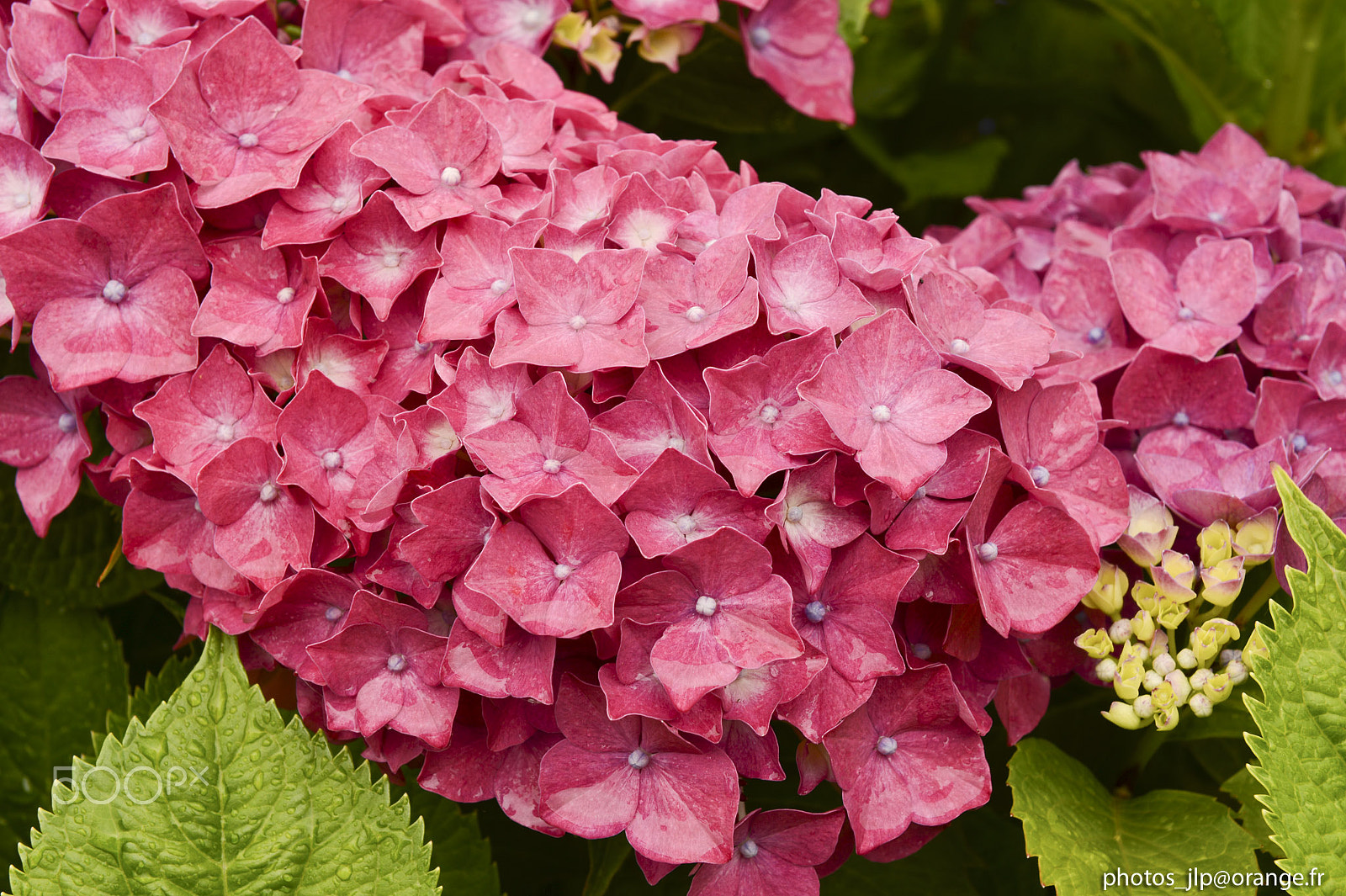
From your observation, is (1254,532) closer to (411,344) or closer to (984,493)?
(984,493)

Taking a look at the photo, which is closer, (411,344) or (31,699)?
(411,344)

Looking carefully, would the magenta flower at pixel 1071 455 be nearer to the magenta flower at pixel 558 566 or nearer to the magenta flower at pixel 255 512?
the magenta flower at pixel 558 566

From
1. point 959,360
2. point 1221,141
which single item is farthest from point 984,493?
point 1221,141

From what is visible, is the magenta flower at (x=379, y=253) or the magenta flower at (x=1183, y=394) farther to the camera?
the magenta flower at (x=1183, y=394)

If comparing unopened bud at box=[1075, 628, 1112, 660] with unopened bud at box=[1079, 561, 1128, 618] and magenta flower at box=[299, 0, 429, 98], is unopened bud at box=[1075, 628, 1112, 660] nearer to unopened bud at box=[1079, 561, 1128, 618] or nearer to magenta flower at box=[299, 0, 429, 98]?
unopened bud at box=[1079, 561, 1128, 618]

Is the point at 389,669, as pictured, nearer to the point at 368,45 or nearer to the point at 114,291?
the point at 114,291

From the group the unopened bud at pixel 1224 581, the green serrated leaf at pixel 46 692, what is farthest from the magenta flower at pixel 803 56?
the green serrated leaf at pixel 46 692
